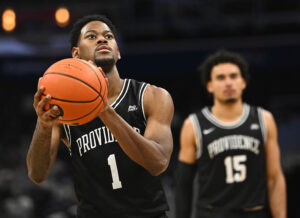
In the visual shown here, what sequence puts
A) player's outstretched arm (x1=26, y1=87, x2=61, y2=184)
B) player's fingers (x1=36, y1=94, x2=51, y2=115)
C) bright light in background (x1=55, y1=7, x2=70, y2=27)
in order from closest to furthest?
player's fingers (x1=36, y1=94, x2=51, y2=115) < player's outstretched arm (x1=26, y1=87, x2=61, y2=184) < bright light in background (x1=55, y1=7, x2=70, y2=27)

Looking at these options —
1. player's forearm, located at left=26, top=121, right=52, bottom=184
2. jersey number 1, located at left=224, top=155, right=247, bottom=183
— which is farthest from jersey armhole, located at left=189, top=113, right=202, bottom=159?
player's forearm, located at left=26, top=121, right=52, bottom=184

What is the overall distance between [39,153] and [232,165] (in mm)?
2172

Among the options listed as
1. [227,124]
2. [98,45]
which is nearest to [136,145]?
[98,45]

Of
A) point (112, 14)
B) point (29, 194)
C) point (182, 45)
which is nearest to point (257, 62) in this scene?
point (182, 45)

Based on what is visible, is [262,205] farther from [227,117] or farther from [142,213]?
[142,213]

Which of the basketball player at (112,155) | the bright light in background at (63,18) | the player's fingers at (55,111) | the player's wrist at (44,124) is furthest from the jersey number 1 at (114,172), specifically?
the bright light in background at (63,18)

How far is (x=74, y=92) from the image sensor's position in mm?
2629

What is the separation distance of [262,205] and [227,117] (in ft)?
2.84

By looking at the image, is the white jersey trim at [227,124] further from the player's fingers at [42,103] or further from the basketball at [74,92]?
the player's fingers at [42,103]

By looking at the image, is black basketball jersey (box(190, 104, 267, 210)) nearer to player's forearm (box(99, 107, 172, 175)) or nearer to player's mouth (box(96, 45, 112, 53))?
player's forearm (box(99, 107, 172, 175))

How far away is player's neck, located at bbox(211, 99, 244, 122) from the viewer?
4.93 metres

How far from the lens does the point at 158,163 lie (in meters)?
2.88

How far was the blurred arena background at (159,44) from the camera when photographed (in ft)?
33.0

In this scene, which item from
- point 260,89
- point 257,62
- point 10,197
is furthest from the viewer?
point 260,89
